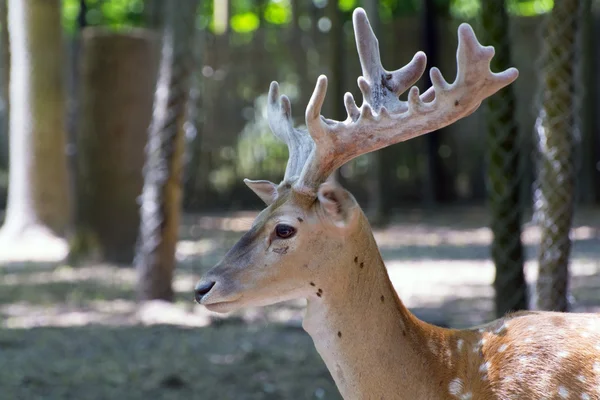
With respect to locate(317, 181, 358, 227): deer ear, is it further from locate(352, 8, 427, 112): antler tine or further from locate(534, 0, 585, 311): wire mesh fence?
locate(534, 0, 585, 311): wire mesh fence

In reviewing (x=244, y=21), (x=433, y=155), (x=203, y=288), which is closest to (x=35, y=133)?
(x=433, y=155)

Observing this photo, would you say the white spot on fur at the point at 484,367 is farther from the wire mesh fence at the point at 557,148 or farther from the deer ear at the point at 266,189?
the wire mesh fence at the point at 557,148

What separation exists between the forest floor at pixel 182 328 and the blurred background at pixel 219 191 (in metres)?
0.02

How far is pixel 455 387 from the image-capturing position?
118 inches

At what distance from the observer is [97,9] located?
964 inches

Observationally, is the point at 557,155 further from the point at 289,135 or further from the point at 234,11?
the point at 234,11

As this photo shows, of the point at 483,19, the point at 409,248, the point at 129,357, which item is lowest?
the point at 409,248

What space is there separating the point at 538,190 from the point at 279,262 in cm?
224

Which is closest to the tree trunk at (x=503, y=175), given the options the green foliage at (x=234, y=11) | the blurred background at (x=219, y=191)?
the blurred background at (x=219, y=191)

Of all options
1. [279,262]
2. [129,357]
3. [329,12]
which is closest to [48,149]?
[329,12]

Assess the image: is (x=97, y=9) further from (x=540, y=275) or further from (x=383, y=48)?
(x=540, y=275)

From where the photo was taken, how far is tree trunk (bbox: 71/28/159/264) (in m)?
9.13

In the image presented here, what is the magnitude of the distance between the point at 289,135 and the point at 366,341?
34.3 inches

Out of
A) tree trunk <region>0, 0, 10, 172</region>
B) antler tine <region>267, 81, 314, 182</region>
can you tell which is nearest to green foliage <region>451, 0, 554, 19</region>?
tree trunk <region>0, 0, 10, 172</region>
